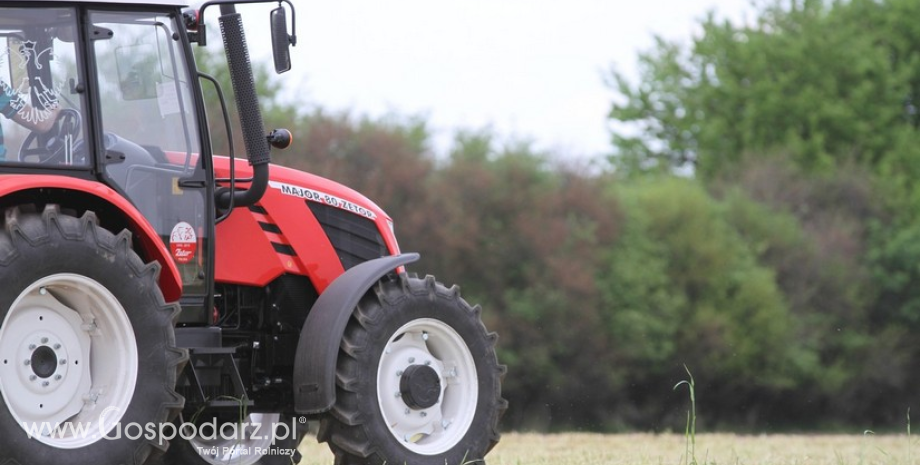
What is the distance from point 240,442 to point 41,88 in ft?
8.44

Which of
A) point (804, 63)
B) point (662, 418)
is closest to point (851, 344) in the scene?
point (662, 418)

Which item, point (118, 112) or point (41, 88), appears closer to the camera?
point (41, 88)

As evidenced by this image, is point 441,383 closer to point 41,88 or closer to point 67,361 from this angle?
point 67,361

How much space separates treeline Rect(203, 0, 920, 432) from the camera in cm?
3734

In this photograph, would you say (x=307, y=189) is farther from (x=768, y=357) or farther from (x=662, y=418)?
(x=768, y=357)

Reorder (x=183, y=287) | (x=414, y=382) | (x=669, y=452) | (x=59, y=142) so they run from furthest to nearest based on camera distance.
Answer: (x=669, y=452) < (x=414, y=382) < (x=183, y=287) < (x=59, y=142)

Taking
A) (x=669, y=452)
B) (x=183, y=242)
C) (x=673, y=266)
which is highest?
(x=673, y=266)

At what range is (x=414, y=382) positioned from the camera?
268 inches

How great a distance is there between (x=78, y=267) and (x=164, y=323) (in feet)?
1.47

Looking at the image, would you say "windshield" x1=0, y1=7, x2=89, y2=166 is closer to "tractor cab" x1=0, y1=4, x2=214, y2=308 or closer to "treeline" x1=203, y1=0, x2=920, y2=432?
"tractor cab" x1=0, y1=4, x2=214, y2=308

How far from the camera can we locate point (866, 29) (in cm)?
5138

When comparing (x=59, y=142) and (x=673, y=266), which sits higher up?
(x=673, y=266)

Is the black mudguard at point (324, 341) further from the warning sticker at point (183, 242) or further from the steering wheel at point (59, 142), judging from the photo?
the steering wheel at point (59, 142)

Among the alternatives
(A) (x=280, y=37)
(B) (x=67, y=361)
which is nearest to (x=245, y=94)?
(A) (x=280, y=37)
